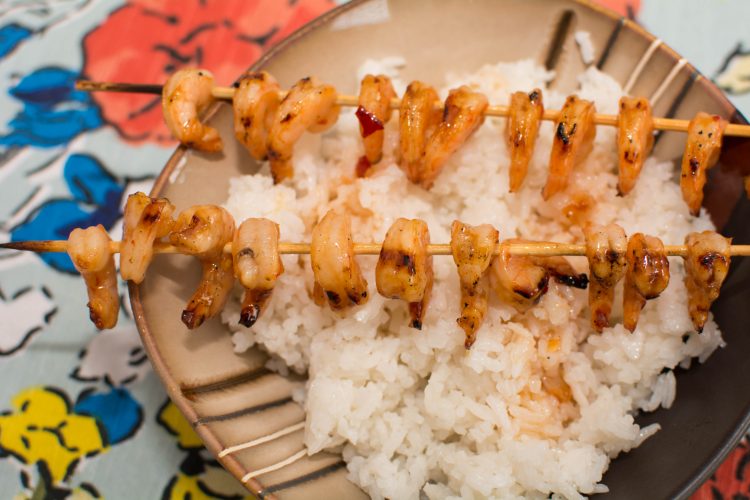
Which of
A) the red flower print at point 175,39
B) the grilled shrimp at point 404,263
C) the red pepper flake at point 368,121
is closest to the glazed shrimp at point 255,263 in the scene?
the grilled shrimp at point 404,263

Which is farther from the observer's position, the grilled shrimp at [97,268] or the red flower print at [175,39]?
the red flower print at [175,39]

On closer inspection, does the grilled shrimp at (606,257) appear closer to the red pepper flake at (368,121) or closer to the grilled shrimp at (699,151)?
the grilled shrimp at (699,151)

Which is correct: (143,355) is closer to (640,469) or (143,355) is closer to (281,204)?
(281,204)

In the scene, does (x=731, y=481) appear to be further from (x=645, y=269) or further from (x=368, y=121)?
(x=368, y=121)

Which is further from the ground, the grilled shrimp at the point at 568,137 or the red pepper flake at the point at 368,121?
the grilled shrimp at the point at 568,137

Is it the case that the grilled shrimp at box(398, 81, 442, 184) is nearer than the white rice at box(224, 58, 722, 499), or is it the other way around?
the white rice at box(224, 58, 722, 499)

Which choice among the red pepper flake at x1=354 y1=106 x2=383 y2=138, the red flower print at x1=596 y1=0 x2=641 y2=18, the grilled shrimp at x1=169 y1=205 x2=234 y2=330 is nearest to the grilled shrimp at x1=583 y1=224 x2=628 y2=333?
the red pepper flake at x1=354 y1=106 x2=383 y2=138

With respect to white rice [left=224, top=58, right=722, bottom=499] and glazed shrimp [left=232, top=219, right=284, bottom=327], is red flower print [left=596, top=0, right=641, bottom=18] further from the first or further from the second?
glazed shrimp [left=232, top=219, right=284, bottom=327]

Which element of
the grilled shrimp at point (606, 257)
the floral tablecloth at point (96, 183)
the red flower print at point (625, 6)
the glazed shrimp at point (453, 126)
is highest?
the red flower print at point (625, 6)
